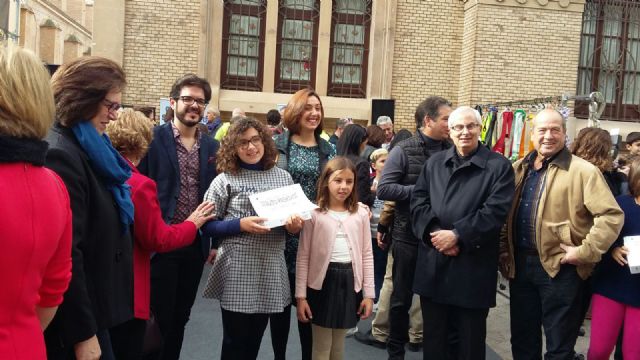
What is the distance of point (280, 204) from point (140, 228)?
84 centimetres

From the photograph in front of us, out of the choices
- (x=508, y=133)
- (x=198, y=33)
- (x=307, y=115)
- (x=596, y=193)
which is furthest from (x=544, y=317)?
(x=198, y=33)

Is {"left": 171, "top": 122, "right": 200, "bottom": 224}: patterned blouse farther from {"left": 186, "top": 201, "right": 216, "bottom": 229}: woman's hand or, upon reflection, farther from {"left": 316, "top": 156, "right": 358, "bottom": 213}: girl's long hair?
{"left": 316, "top": 156, "right": 358, "bottom": 213}: girl's long hair

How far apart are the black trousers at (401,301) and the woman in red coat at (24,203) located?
326cm

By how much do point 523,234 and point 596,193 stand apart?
55cm

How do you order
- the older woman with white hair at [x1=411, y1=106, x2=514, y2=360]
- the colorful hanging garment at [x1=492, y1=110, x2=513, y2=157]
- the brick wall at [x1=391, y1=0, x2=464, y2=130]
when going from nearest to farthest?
the older woman with white hair at [x1=411, y1=106, x2=514, y2=360] < the colorful hanging garment at [x1=492, y1=110, x2=513, y2=157] < the brick wall at [x1=391, y1=0, x2=464, y2=130]

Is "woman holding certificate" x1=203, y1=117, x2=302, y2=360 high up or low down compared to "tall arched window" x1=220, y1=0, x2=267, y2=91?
down

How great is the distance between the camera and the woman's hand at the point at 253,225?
3.34 m

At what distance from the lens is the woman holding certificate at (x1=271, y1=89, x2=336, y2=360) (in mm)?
4035

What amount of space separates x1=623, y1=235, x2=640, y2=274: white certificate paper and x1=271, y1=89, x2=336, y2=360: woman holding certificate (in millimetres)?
2068

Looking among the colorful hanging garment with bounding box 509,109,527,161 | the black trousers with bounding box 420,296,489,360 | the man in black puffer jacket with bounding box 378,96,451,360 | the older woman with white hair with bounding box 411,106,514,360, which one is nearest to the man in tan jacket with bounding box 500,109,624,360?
the older woman with white hair with bounding box 411,106,514,360

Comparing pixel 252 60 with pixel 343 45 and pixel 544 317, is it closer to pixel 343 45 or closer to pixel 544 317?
pixel 343 45

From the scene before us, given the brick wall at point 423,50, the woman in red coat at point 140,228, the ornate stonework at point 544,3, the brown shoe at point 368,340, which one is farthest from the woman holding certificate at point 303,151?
the ornate stonework at point 544,3

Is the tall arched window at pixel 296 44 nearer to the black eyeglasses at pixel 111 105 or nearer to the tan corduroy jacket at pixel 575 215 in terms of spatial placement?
the tan corduroy jacket at pixel 575 215

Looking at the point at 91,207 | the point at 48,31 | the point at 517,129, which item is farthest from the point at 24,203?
the point at 48,31
